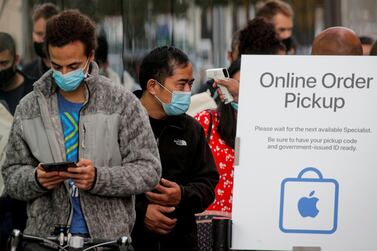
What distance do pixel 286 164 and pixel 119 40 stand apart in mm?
3884

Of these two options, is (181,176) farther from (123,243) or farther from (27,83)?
(27,83)

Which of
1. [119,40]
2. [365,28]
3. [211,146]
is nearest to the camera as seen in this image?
[211,146]

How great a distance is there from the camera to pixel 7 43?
11.5m

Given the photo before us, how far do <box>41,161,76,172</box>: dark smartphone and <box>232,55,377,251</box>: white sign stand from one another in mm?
977

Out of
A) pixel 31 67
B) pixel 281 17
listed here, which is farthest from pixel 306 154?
pixel 281 17

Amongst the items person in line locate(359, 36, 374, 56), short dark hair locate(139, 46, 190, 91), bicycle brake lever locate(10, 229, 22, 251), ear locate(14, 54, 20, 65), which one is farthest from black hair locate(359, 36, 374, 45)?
bicycle brake lever locate(10, 229, 22, 251)

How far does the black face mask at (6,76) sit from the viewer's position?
11195 mm

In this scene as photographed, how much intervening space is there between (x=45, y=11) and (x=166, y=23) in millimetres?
1072

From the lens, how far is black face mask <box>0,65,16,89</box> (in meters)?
11.2

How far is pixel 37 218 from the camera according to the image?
8.39 metres

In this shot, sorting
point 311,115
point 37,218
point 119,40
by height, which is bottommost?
point 37,218

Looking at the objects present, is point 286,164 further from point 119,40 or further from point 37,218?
point 119,40

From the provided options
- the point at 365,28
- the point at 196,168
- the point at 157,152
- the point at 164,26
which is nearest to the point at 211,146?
the point at 196,168

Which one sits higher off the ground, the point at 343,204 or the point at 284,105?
the point at 284,105
